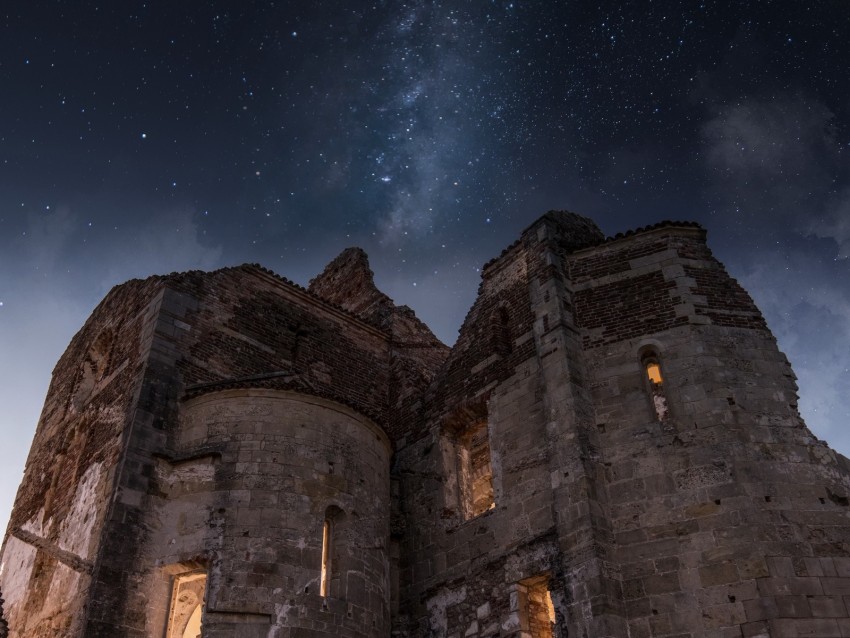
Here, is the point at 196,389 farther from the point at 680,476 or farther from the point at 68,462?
the point at 680,476

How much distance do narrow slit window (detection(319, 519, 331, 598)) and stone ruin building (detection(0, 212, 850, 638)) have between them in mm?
51

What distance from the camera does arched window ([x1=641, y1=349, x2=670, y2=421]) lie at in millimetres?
12482

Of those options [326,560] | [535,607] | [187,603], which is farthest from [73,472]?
[535,607]

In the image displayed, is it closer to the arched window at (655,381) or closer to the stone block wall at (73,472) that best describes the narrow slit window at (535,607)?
the arched window at (655,381)

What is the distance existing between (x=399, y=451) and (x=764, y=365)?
7.32m

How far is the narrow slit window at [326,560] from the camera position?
1273 cm

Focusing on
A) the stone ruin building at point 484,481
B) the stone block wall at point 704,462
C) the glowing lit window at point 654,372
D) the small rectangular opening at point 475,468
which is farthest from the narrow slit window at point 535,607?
the glowing lit window at point 654,372

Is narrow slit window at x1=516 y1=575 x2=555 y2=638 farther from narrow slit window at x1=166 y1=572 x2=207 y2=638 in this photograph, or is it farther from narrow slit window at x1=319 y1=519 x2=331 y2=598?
narrow slit window at x1=166 y1=572 x2=207 y2=638

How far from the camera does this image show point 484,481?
1648 centimetres

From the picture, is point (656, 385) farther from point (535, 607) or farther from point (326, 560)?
→ point (326, 560)

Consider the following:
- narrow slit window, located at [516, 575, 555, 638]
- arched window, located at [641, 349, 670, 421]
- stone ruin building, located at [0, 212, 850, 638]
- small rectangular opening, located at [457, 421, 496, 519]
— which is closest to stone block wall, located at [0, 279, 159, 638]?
stone ruin building, located at [0, 212, 850, 638]

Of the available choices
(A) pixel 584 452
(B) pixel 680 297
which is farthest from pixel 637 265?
(A) pixel 584 452

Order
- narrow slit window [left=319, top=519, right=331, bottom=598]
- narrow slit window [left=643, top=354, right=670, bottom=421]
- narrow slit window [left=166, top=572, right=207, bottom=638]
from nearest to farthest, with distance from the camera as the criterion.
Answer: narrow slit window [left=643, top=354, right=670, bottom=421], narrow slit window [left=319, top=519, right=331, bottom=598], narrow slit window [left=166, top=572, right=207, bottom=638]

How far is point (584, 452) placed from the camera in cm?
1216
